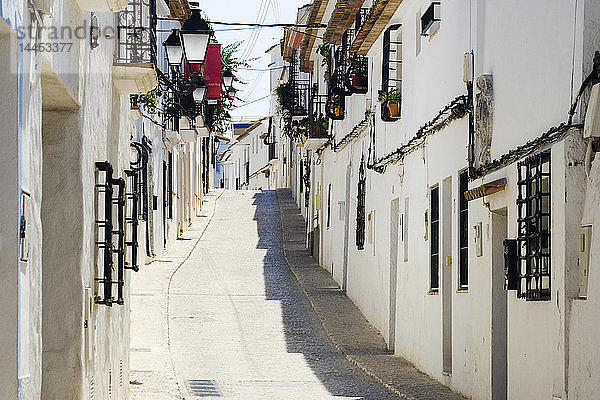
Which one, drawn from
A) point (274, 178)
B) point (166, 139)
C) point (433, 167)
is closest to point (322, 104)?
point (166, 139)

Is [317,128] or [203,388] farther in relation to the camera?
[317,128]

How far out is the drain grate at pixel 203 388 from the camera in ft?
40.5

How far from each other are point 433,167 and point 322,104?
48.1ft

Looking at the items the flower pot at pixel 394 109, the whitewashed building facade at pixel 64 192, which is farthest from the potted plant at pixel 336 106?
the whitewashed building facade at pixel 64 192

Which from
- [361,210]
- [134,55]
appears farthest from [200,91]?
[134,55]

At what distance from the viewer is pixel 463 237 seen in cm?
1230

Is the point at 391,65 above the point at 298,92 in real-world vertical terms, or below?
below

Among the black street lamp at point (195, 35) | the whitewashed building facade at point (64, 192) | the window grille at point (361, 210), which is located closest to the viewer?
the whitewashed building facade at point (64, 192)

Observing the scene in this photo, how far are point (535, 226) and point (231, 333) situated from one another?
9.54m

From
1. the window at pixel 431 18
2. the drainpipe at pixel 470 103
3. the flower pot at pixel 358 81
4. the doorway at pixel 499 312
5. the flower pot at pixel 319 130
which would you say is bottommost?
the doorway at pixel 499 312

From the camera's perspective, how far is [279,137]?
53.9 m

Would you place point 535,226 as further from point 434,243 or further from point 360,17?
point 360,17

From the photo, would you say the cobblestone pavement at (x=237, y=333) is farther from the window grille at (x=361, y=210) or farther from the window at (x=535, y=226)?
the window at (x=535, y=226)

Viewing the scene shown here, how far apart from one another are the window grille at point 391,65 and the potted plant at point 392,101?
0.04m
